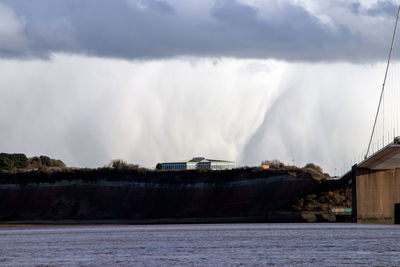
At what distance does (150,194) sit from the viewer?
158 meters

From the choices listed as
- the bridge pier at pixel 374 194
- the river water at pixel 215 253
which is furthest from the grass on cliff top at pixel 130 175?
the river water at pixel 215 253

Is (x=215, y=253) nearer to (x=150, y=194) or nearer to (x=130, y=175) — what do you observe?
(x=150, y=194)

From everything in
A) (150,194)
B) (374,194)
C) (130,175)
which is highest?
(130,175)

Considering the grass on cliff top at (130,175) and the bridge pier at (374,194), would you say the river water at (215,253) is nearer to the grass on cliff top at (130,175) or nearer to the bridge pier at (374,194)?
the bridge pier at (374,194)

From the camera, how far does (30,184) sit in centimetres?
16738

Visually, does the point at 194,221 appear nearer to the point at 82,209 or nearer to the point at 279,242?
the point at 82,209

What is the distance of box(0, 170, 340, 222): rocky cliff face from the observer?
142 meters

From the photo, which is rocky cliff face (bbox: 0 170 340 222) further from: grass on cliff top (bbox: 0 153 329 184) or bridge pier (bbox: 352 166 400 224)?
bridge pier (bbox: 352 166 400 224)

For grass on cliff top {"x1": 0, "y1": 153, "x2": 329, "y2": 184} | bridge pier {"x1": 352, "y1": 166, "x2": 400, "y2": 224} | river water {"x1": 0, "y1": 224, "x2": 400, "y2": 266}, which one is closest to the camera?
river water {"x1": 0, "y1": 224, "x2": 400, "y2": 266}

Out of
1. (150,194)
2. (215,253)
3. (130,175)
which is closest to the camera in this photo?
(215,253)

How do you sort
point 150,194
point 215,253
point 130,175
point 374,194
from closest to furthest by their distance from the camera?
point 215,253, point 374,194, point 150,194, point 130,175

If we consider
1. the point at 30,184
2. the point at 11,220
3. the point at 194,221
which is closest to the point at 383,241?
the point at 194,221

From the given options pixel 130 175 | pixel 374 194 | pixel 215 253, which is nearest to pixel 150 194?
pixel 130 175

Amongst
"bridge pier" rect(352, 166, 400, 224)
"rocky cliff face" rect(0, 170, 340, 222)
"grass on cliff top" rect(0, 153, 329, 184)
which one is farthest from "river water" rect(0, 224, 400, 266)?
"grass on cliff top" rect(0, 153, 329, 184)
